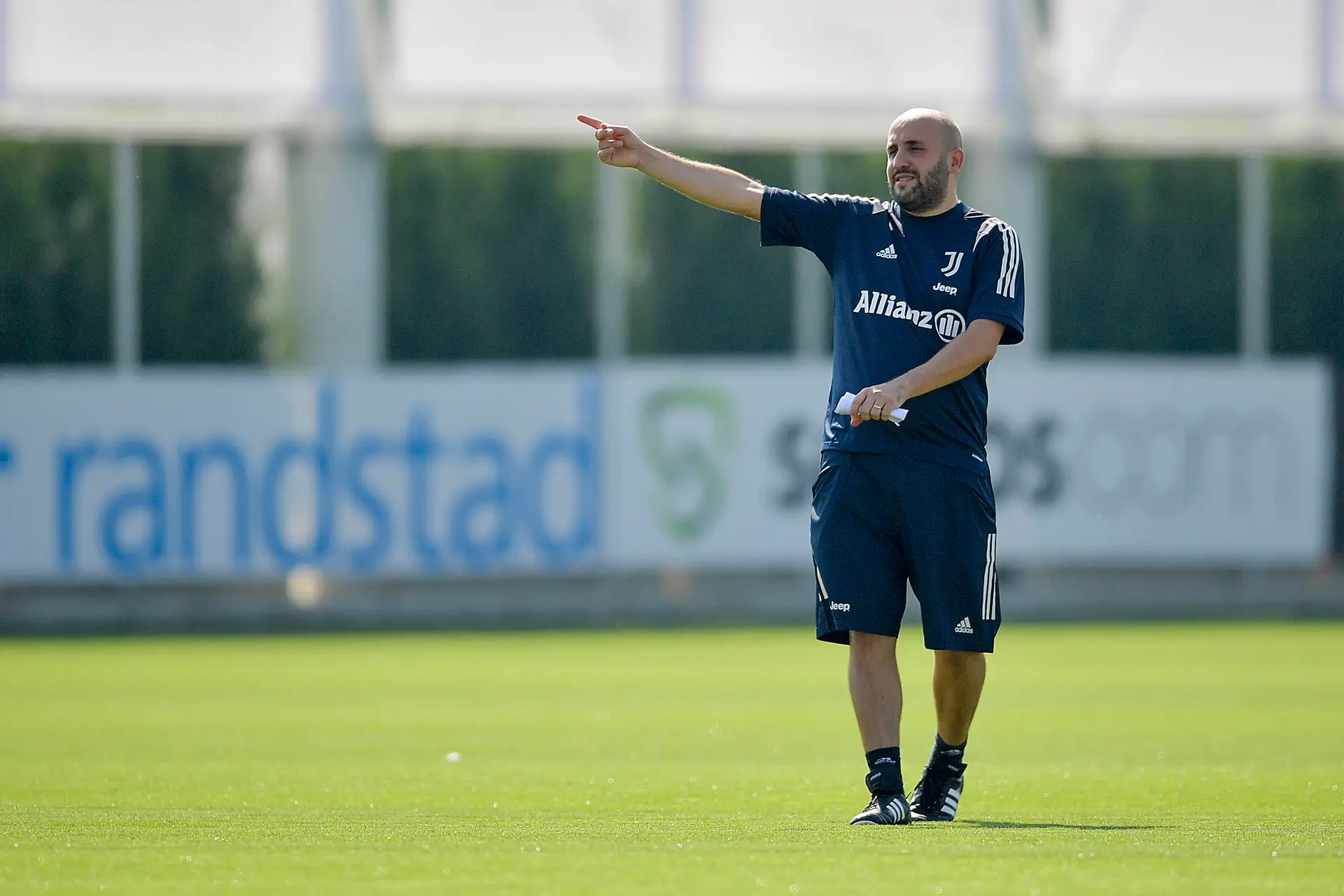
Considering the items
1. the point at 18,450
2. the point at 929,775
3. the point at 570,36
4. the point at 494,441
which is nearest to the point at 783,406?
the point at 494,441

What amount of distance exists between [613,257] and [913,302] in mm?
15999

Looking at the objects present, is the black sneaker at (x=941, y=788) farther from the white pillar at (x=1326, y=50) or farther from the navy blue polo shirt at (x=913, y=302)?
the white pillar at (x=1326, y=50)

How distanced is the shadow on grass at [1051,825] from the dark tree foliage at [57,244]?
1648 centimetres

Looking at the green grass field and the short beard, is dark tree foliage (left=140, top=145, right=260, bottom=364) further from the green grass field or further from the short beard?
the short beard

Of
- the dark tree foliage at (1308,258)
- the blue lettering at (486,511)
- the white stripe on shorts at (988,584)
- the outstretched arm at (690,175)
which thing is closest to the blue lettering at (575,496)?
the blue lettering at (486,511)

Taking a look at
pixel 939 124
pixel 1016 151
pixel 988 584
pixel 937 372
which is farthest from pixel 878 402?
pixel 1016 151

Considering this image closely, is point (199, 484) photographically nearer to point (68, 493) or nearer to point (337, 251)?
point (68, 493)

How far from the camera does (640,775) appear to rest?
797cm

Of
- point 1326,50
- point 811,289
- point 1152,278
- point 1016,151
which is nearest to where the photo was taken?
point 1016,151

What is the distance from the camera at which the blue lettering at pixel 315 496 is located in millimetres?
18453

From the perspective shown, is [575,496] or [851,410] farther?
[575,496]

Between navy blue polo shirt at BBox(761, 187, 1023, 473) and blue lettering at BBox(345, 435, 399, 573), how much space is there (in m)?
12.2

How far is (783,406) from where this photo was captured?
19094mm

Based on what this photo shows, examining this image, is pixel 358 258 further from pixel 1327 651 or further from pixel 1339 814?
pixel 1339 814
